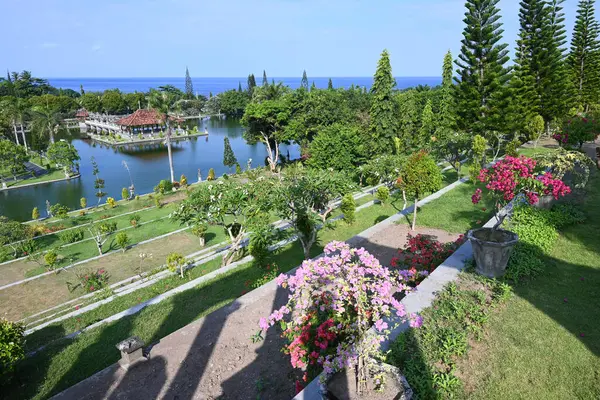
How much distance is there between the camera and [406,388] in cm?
330

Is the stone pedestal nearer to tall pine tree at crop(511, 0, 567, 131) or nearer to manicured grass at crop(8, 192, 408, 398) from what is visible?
manicured grass at crop(8, 192, 408, 398)

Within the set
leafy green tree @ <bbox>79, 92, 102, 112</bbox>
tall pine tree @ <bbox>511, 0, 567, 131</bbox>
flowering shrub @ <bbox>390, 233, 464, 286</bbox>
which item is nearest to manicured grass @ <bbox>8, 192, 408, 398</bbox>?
flowering shrub @ <bbox>390, 233, 464, 286</bbox>

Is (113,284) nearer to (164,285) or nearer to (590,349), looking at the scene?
(164,285)

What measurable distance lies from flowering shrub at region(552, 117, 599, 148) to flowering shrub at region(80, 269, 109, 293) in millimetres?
16233

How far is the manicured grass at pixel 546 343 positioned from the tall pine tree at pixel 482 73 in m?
15.6

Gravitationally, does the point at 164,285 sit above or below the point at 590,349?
below

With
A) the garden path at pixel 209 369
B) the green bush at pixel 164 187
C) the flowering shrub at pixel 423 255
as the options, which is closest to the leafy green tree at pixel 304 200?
the flowering shrub at pixel 423 255

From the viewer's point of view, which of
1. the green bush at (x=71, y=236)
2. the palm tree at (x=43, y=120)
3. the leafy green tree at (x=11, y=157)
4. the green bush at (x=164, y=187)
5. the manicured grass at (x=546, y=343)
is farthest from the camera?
the palm tree at (x=43, y=120)

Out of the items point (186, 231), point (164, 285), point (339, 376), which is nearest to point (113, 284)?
point (164, 285)

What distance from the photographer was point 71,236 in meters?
13.5

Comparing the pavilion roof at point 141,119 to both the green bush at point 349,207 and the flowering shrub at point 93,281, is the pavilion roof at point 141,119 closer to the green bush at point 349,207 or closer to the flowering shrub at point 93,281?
the flowering shrub at point 93,281

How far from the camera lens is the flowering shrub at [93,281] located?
9.30 meters

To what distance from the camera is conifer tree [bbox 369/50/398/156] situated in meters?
20.9

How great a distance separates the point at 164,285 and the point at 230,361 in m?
4.48
